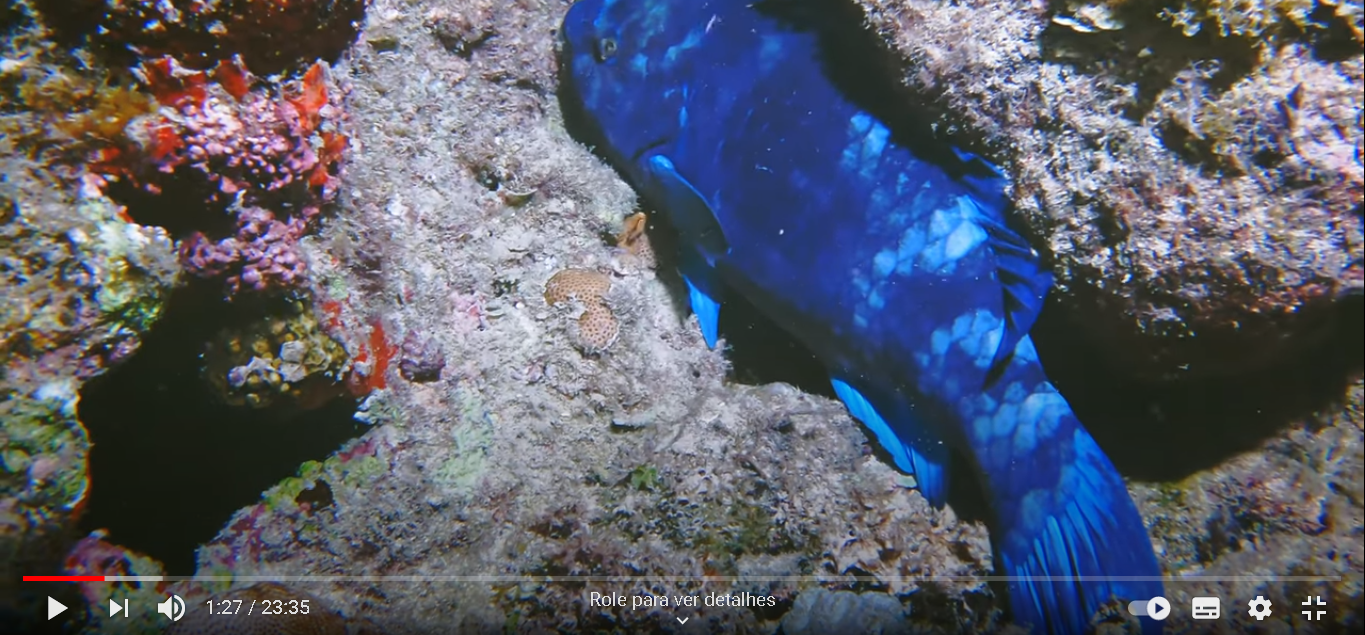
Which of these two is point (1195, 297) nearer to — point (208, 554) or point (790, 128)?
point (790, 128)

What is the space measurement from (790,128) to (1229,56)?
1.47 m

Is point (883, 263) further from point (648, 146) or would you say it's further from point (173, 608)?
point (173, 608)

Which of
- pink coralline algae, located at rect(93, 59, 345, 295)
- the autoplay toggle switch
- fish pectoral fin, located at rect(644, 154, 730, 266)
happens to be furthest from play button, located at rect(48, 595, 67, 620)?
the autoplay toggle switch

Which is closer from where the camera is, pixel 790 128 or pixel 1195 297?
pixel 1195 297

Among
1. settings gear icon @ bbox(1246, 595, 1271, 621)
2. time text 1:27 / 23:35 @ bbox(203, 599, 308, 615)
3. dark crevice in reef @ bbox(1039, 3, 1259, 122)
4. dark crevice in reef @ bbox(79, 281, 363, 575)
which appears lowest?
time text 1:27 / 23:35 @ bbox(203, 599, 308, 615)

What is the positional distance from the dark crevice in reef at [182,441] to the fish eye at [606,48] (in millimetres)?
1911

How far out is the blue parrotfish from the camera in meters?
2.48

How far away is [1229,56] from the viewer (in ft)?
6.41

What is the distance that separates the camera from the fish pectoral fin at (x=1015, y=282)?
2428 millimetres

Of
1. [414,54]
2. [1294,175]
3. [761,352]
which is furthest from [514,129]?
[1294,175]

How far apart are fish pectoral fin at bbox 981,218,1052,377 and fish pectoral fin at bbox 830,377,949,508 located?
17.2 inches
